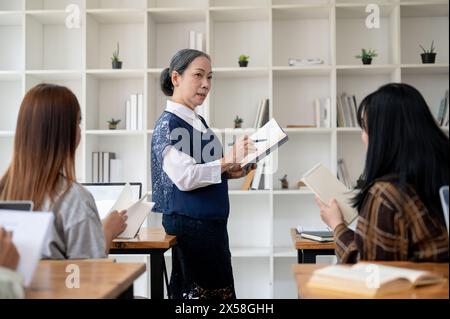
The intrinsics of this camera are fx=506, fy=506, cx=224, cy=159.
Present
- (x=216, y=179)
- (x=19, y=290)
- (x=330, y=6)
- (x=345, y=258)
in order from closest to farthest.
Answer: (x=19, y=290)
(x=345, y=258)
(x=216, y=179)
(x=330, y=6)

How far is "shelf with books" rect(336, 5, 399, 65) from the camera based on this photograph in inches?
124

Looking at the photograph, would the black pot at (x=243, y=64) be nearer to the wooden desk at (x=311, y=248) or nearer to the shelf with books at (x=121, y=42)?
the shelf with books at (x=121, y=42)

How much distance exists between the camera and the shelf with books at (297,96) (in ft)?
10.7

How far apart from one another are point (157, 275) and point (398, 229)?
44.1 inches

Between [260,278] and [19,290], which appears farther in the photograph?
[260,278]

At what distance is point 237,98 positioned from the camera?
330cm

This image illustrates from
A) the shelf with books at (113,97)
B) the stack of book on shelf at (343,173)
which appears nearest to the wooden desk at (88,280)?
the stack of book on shelf at (343,173)

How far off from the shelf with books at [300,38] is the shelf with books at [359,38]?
0.25 feet

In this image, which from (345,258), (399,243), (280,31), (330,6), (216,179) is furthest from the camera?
(280,31)

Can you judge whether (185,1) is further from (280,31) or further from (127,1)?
(280,31)

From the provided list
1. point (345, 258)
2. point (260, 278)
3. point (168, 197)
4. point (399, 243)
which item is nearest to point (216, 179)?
point (168, 197)

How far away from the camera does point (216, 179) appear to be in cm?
189

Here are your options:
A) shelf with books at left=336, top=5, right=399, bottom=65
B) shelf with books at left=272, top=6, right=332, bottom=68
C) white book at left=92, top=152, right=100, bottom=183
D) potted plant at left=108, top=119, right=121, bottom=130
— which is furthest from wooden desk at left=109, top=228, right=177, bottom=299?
shelf with books at left=336, top=5, right=399, bottom=65

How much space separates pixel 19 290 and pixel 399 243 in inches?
31.8
